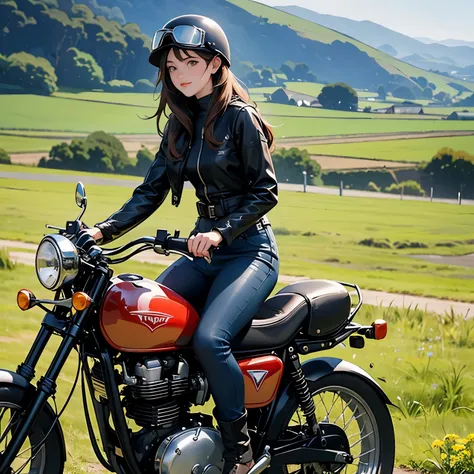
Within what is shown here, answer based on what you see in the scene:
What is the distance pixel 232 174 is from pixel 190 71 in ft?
1.34

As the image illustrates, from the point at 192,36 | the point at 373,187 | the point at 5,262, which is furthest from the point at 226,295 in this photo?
the point at 373,187

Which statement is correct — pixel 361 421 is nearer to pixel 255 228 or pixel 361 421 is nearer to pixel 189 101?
pixel 255 228

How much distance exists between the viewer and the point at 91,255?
2.77 m

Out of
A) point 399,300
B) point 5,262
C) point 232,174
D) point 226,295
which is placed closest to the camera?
point 226,295

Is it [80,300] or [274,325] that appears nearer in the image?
[80,300]

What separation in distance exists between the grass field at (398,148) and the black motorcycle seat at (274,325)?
4.12 meters

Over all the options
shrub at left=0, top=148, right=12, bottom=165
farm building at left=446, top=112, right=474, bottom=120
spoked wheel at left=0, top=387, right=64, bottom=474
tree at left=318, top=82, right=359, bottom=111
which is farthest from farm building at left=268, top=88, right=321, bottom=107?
spoked wheel at left=0, top=387, right=64, bottom=474

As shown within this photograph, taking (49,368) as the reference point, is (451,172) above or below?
above

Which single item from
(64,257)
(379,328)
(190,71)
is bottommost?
(379,328)

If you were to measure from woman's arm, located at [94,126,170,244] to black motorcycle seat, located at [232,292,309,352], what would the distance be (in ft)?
1.94

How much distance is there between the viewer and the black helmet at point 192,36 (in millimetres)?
2971

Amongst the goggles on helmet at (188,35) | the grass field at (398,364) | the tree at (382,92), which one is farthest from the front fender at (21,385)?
the tree at (382,92)

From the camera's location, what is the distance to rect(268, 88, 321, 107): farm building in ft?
24.2

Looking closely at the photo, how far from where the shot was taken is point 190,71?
10.0 feet
